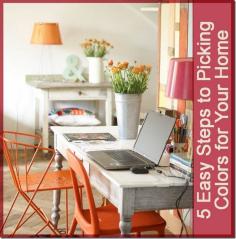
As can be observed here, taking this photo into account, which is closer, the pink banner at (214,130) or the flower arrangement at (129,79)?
the pink banner at (214,130)

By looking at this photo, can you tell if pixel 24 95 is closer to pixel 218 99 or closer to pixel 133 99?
pixel 133 99

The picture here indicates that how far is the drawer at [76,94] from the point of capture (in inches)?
257

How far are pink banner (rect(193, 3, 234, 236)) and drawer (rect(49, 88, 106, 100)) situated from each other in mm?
3340

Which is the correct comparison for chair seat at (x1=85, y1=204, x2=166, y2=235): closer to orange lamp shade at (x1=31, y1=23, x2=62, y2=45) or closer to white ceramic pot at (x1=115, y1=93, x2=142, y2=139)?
white ceramic pot at (x1=115, y1=93, x2=142, y2=139)

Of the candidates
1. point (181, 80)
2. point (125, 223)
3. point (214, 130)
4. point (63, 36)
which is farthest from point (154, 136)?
point (63, 36)

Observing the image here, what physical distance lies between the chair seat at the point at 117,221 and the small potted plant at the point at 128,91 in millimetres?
634

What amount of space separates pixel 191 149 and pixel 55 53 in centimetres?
427

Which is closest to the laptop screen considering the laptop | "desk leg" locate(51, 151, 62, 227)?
the laptop

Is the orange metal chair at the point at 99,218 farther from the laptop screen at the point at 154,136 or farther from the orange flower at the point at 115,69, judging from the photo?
the orange flower at the point at 115,69

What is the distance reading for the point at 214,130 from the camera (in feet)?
10.4

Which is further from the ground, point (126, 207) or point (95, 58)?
point (95, 58)

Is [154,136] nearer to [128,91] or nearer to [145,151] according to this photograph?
[145,151]

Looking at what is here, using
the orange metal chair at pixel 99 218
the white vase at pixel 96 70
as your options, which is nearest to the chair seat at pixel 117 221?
the orange metal chair at pixel 99 218

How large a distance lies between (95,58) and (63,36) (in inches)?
22.3
